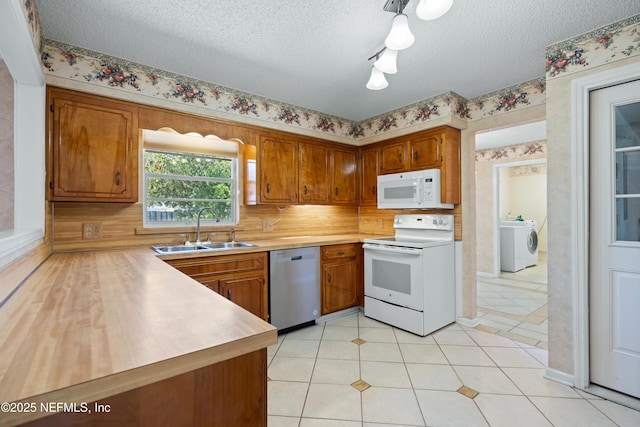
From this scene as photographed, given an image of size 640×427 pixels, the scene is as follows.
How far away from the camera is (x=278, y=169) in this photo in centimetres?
320

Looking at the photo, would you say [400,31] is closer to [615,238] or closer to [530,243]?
[615,238]

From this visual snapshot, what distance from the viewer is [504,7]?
1.76 meters

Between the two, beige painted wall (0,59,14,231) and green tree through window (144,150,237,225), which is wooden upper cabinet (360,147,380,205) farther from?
beige painted wall (0,59,14,231)

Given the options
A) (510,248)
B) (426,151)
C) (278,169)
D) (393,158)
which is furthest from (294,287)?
(510,248)

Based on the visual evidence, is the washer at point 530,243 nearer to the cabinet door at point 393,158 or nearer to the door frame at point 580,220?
the cabinet door at point 393,158

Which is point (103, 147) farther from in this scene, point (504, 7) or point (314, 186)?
point (504, 7)

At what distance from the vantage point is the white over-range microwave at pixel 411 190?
3059mm

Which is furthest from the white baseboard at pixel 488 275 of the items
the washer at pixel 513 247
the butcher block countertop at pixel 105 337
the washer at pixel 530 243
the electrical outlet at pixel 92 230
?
the electrical outlet at pixel 92 230

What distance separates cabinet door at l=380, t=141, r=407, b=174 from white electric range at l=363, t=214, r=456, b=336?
59 cm

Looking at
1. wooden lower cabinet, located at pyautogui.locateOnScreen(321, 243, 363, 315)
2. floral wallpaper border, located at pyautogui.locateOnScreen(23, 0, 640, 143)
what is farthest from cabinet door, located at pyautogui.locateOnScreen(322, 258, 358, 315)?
floral wallpaper border, located at pyautogui.locateOnScreen(23, 0, 640, 143)

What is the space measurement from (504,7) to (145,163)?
2.93 metres

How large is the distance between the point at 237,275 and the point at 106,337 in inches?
74.4

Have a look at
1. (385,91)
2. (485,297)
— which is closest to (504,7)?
(385,91)

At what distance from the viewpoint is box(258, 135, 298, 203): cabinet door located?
3.10m
